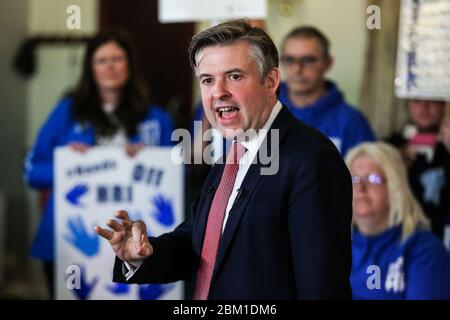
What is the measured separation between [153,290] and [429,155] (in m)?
1.38

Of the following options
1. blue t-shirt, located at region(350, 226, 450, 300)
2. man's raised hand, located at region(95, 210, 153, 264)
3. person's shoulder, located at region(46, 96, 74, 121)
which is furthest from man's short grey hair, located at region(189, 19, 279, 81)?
person's shoulder, located at region(46, 96, 74, 121)

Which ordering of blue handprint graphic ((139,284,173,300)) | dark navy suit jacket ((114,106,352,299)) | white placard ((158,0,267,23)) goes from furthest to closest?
blue handprint graphic ((139,284,173,300))
white placard ((158,0,267,23))
dark navy suit jacket ((114,106,352,299))

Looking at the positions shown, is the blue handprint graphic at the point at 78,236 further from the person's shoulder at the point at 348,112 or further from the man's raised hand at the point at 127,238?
the man's raised hand at the point at 127,238

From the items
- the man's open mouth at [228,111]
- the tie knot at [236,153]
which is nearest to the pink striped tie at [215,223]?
the tie knot at [236,153]

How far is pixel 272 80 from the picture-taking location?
1646 millimetres

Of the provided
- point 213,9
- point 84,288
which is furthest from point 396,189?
point 84,288

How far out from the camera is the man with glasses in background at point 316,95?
309cm

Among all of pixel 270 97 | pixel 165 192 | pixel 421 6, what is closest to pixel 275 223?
pixel 270 97

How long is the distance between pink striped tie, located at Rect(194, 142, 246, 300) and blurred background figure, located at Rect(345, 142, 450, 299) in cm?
87

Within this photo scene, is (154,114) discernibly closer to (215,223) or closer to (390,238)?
(390,238)

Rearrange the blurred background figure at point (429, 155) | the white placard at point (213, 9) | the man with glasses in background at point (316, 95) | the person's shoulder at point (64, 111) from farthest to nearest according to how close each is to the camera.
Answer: the blurred background figure at point (429, 155)
the person's shoulder at point (64, 111)
the man with glasses in background at point (316, 95)
the white placard at point (213, 9)

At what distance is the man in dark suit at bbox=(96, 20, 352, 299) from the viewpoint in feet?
4.99

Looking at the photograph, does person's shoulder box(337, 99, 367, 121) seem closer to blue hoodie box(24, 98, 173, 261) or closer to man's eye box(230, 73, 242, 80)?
blue hoodie box(24, 98, 173, 261)

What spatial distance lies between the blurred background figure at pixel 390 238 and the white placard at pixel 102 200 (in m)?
0.78
